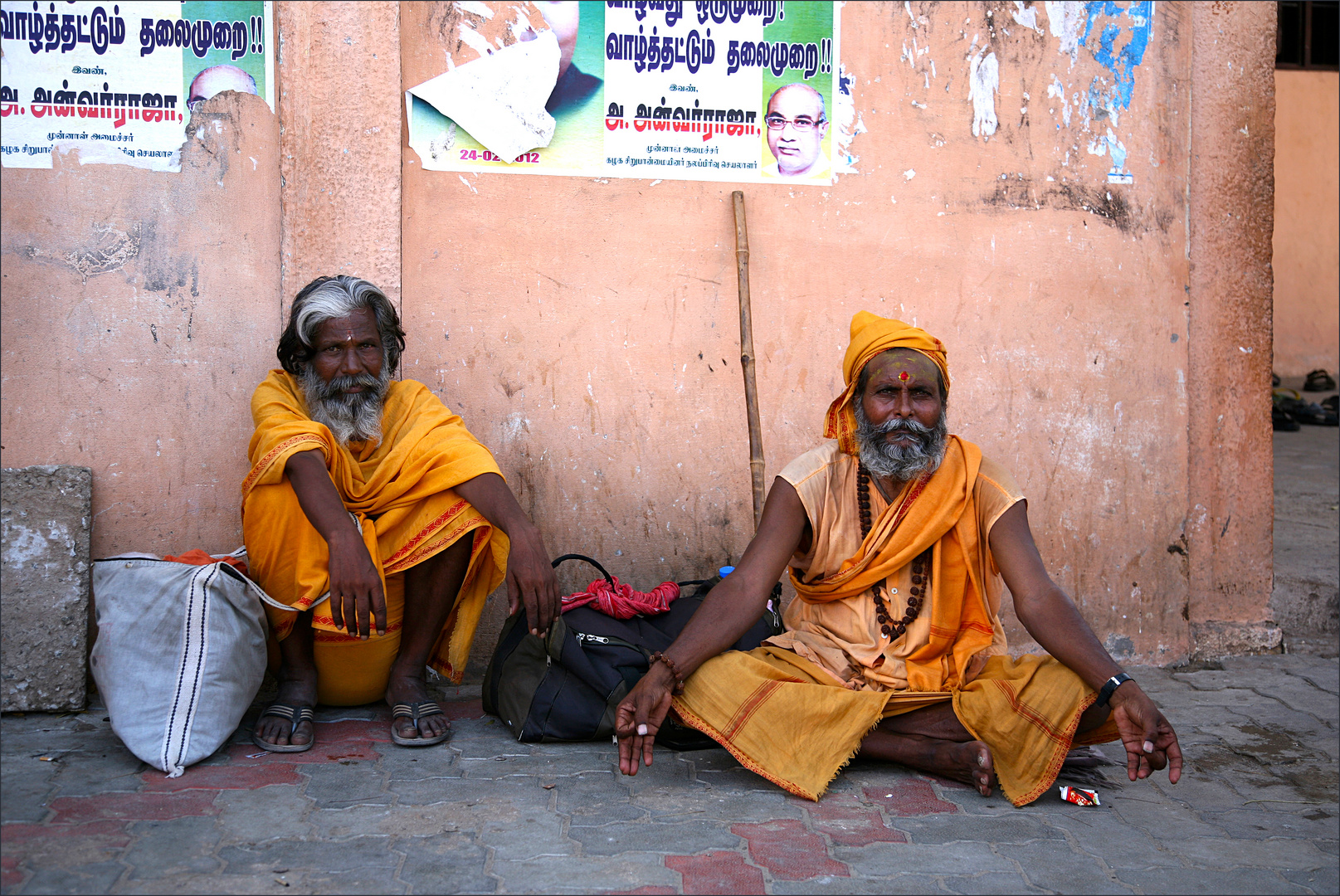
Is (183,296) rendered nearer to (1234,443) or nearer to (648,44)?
(648,44)

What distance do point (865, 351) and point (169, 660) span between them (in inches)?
86.3

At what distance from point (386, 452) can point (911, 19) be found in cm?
261

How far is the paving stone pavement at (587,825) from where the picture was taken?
2.46m

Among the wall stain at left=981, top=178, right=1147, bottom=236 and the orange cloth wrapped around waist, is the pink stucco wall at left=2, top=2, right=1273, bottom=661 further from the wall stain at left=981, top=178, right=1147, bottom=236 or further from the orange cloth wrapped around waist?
the orange cloth wrapped around waist

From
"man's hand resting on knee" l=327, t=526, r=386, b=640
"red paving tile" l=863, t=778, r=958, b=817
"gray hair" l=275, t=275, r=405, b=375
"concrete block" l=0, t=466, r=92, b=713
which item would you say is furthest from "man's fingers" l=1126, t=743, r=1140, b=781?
"concrete block" l=0, t=466, r=92, b=713

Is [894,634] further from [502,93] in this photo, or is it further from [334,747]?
[502,93]

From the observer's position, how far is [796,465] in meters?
3.30

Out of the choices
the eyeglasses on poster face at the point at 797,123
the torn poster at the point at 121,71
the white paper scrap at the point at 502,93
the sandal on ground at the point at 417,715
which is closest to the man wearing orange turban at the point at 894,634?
the sandal on ground at the point at 417,715

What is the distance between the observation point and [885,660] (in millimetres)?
3227

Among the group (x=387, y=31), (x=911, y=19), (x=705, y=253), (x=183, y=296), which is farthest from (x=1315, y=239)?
(x=183, y=296)

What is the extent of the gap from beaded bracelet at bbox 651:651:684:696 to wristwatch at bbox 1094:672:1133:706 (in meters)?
1.12

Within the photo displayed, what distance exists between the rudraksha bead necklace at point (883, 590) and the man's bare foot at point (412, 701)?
4.53ft

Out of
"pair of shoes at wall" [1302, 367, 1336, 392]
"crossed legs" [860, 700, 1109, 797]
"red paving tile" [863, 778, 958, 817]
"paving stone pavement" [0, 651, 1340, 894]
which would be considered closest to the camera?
"paving stone pavement" [0, 651, 1340, 894]

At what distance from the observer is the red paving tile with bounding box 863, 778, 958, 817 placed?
2.89m
